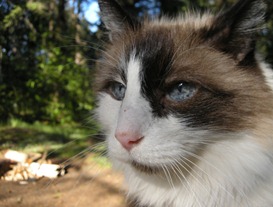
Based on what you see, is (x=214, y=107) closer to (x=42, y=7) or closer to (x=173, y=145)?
(x=173, y=145)

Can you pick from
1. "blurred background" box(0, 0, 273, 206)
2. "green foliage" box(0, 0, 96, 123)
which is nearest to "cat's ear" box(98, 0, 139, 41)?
"blurred background" box(0, 0, 273, 206)

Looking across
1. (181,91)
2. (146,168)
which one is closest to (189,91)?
(181,91)

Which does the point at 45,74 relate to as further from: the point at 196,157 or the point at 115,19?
the point at 196,157

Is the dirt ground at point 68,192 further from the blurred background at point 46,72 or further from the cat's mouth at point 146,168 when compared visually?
the blurred background at point 46,72

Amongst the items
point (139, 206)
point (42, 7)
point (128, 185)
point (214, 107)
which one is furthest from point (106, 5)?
point (42, 7)

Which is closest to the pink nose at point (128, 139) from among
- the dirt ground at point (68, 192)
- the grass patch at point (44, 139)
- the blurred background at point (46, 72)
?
the dirt ground at point (68, 192)

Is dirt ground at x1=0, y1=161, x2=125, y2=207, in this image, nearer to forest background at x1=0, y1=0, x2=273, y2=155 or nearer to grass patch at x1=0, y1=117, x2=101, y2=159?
grass patch at x1=0, y1=117, x2=101, y2=159
